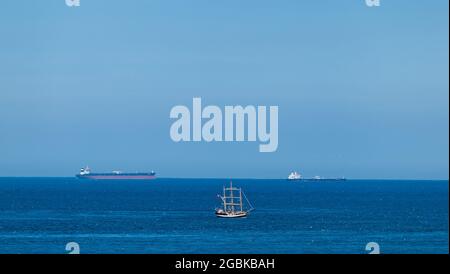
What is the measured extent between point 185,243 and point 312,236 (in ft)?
46.8

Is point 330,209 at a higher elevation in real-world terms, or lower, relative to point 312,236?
higher

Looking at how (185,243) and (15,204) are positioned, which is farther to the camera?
(15,204)

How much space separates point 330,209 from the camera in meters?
125
